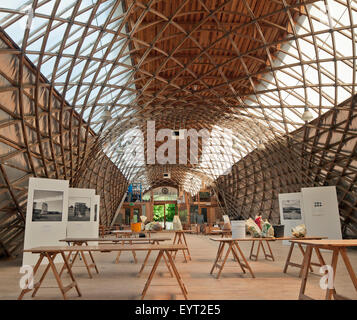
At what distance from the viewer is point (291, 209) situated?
62.7ft

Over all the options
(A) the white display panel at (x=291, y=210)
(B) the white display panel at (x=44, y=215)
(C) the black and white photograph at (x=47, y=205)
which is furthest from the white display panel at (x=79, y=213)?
(A) the white display panel at (x=291, y=210)

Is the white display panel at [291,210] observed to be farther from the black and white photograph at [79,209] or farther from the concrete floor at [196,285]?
the black and white photograph at [79,209]

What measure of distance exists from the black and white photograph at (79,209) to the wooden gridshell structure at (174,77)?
7.04 feet

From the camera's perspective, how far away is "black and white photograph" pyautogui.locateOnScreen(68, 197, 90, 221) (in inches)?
593

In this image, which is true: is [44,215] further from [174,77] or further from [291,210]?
[291,210]

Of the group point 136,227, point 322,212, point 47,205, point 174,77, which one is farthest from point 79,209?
point 322,212

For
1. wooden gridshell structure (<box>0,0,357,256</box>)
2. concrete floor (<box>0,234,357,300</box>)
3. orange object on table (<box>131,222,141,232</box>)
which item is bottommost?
concrete floor (<box>0,234,357,300</box>)

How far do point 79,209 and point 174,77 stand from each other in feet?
34.8

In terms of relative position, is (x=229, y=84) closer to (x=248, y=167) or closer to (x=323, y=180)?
(x=323, y=180)

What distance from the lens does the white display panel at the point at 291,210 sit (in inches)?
735

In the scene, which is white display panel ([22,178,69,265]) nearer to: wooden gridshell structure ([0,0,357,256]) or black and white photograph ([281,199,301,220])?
wooden gridshell structure ([0,0,357,256])

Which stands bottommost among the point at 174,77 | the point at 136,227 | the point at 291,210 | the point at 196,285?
the point at 196,285

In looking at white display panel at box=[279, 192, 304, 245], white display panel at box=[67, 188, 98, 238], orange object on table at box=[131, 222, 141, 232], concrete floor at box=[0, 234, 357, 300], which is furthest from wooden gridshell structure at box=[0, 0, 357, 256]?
concrete floor at box=[0, 234, 357, 300]

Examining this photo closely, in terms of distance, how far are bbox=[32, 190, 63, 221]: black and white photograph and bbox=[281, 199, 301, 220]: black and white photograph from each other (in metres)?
15.6
